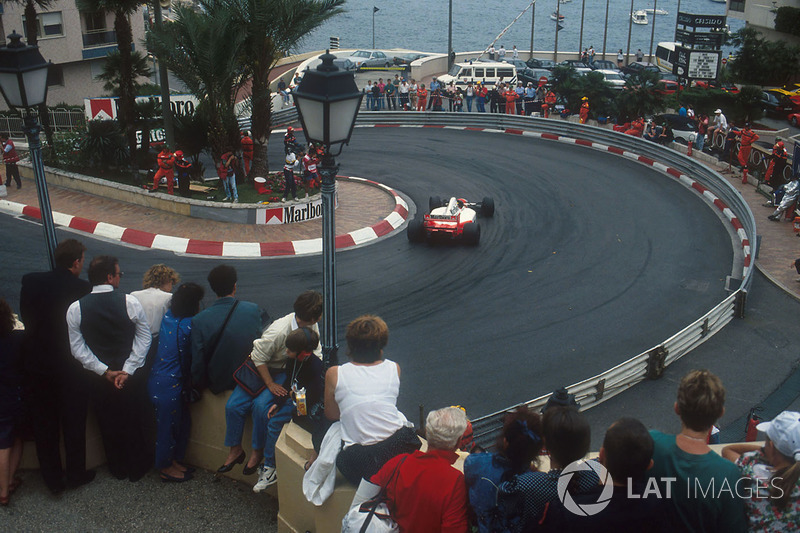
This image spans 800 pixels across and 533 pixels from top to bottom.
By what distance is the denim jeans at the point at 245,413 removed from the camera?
581 centimetres

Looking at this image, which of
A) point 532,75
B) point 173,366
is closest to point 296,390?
point 173,366

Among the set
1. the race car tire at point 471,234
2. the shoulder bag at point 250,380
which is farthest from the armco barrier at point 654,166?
the race car tire at point 471,234

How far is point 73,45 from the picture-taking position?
3688 centimetres

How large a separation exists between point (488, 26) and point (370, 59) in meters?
84.4

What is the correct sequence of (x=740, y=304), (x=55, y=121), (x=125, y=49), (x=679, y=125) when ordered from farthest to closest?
(x=55, y=121)
(x=679, y=125)
(x=125, y=49)
(x=740, y=304)

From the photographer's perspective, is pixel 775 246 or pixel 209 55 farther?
pixel 209 55

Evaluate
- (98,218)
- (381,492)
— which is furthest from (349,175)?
(381,492)

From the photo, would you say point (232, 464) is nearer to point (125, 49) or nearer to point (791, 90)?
point (125, 49)

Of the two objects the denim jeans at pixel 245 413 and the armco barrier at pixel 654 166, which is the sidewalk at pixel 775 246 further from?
the denim jeans at pixel 245 413

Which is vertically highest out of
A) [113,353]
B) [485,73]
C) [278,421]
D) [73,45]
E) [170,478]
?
[73,45]

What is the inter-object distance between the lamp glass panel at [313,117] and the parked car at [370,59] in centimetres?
4272

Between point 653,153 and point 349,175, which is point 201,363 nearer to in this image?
point 349,175

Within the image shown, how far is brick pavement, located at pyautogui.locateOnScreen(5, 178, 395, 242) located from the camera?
1619 cm

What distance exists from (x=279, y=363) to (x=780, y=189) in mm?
16709
